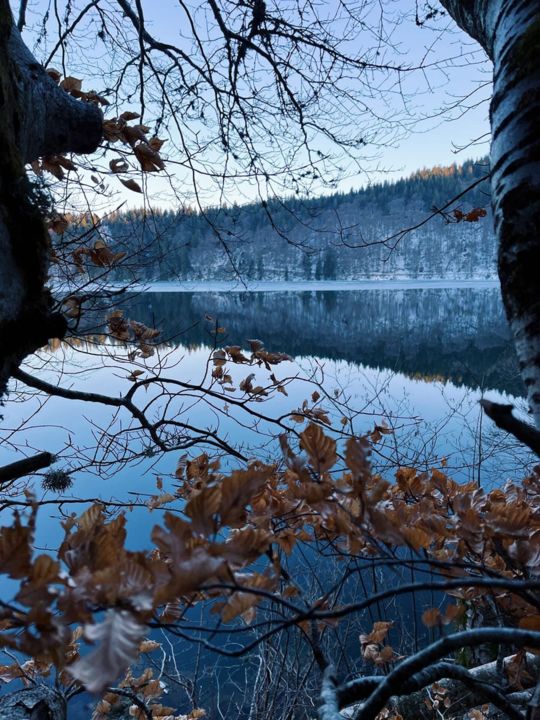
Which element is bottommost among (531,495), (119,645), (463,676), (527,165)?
(531,495)

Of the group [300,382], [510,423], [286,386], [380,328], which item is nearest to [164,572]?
[510,423]

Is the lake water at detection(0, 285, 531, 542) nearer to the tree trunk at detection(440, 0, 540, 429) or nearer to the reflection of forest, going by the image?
the reflection of forest

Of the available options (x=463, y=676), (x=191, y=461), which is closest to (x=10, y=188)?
(x=463, y=676)

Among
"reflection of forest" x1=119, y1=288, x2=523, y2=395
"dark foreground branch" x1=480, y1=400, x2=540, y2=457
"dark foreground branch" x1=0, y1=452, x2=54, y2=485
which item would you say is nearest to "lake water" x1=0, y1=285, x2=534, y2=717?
"reflection of forest" x1=119, y1=288, x2=523, y2=395

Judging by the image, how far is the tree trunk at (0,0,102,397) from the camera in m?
1.05

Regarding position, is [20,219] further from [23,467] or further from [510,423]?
[510,423]

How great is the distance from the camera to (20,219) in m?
1.09

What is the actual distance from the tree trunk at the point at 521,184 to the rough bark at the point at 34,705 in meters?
2.06

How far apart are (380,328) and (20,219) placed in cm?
3797

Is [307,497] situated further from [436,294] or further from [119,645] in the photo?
[436,294]

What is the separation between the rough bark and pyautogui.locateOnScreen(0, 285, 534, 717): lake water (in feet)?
2.78

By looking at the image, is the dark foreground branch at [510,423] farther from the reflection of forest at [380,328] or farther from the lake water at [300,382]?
the reflection of forest at [380,328]

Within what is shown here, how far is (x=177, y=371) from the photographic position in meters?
19.1

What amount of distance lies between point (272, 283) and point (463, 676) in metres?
68.8
